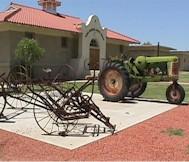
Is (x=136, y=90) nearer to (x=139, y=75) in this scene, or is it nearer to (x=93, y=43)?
(x=139, y=75)

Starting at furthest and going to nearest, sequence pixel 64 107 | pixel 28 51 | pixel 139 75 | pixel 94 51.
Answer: pixel 94 51 < pixel 28 51 < pixel 139 75 < pixel 64 107

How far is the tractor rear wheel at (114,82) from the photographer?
13.8 metres

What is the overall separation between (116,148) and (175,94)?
25.0 ft

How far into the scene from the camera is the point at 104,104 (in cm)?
1311

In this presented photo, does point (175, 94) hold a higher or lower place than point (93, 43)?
lower

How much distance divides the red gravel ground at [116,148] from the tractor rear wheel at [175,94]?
5.36 meters

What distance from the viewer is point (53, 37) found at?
99.9 feet

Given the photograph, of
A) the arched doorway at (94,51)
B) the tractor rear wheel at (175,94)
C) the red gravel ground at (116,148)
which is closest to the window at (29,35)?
the arched doorway at (94,51)

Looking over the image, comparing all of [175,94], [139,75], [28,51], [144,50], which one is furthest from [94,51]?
[175,94]

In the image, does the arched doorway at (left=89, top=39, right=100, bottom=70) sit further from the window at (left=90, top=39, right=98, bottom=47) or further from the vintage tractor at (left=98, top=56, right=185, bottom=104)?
the vintage tractor at (left=98, top=56, right=185, bottom=104)

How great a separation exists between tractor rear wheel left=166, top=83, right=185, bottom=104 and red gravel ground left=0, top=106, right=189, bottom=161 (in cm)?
536

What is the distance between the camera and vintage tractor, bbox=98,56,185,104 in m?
13.8

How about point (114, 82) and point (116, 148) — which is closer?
point (116, 148)

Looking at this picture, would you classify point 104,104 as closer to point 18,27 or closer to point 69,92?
point 69,92
